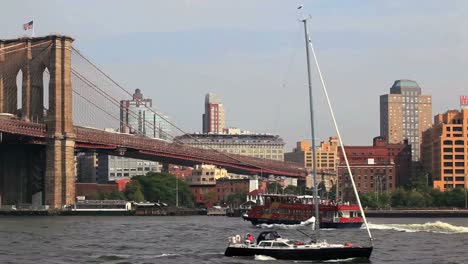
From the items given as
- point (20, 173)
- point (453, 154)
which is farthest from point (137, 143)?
point (453, 154)

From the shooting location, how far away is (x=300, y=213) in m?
90.6

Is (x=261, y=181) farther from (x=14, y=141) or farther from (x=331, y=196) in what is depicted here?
(x=14, y=141)

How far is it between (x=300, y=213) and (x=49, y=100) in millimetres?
47737

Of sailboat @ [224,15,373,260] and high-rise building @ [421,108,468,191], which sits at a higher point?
high-rise building @ [421,108,468,191]

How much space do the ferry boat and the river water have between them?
2175 millimetres

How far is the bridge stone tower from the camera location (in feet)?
409

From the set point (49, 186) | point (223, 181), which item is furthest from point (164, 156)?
point (223, 181)

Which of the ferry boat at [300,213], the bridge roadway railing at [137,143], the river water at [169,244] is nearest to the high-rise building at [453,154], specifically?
the bridge roadway railing at [137,143]

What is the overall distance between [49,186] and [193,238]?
55.1 meters

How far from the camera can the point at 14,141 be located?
123625mm

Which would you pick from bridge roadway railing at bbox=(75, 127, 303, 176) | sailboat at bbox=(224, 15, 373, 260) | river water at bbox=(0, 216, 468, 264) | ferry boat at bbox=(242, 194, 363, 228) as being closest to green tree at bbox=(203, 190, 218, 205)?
bridge roadway railing at bbox=(75, 127, 303, 176)

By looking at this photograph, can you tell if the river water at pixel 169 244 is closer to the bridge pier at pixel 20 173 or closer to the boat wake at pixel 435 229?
the boat wake at pixel 435 229

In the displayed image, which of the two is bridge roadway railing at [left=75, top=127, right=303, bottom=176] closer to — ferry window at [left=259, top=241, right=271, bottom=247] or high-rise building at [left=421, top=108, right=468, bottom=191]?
high-rise building at [left=421, top=108, right=468, bottom=191]

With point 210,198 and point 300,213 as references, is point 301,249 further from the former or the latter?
point 210,198
